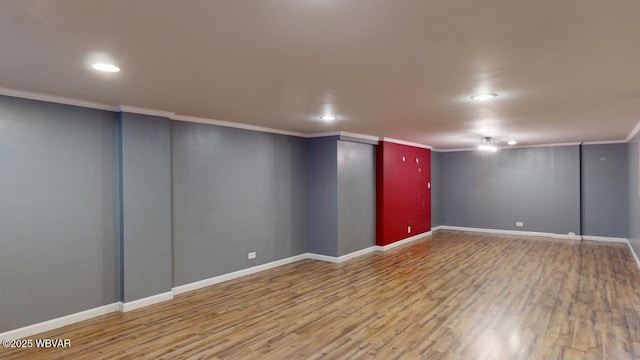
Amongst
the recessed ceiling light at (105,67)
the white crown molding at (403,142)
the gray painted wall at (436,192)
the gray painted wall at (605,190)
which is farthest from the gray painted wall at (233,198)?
the gray painted wall at (605,190)

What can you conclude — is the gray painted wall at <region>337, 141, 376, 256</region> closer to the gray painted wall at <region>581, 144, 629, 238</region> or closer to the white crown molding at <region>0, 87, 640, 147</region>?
the white crown molding at <region>0, 87, 640, 147</region>

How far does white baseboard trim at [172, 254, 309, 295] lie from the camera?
466 cm

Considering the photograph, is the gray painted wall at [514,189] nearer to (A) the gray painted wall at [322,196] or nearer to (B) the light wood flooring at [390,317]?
(B) the light wood flooring at [390,317]

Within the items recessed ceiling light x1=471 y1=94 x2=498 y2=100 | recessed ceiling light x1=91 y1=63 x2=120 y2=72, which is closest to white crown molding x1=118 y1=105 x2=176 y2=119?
recessed ceiling light x1=91 y1=63 x2=120 y2=72

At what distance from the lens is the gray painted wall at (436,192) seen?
9.72m

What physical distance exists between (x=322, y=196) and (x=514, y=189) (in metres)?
5.48

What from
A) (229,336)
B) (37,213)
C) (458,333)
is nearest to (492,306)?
(458,333)

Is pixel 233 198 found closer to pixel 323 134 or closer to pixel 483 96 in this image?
pixel 323 134

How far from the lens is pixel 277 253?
598cm

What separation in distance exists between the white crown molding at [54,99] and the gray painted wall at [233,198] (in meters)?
0.87

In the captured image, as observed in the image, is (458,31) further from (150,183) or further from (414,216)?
(414,216)

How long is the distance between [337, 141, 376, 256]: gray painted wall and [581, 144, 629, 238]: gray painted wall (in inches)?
200

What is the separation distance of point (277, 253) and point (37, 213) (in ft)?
11.0

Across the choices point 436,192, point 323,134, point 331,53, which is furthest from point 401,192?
point 331,53
